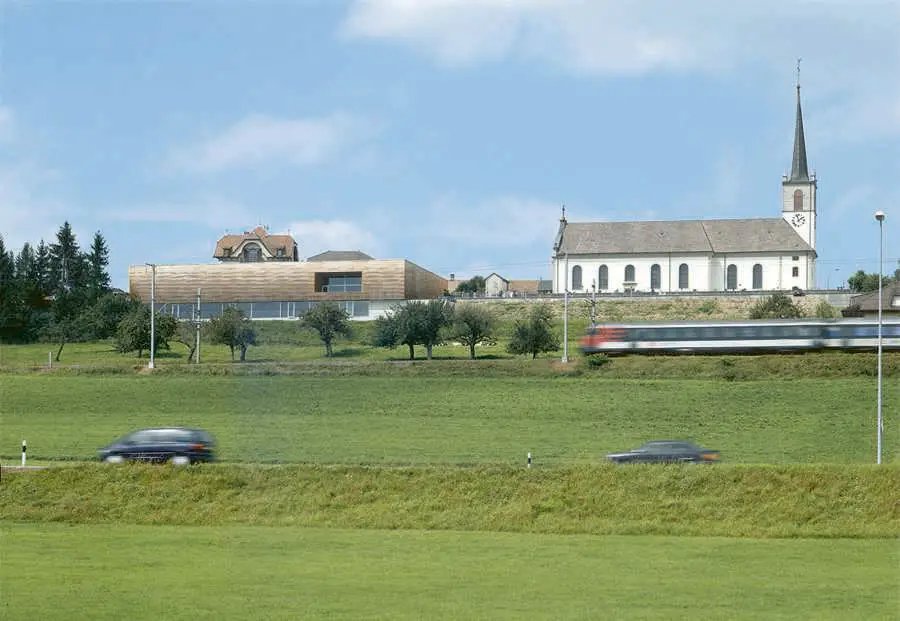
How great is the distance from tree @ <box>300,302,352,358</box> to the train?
60.3 feet

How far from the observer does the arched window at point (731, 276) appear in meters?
95.4

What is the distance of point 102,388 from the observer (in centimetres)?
4484

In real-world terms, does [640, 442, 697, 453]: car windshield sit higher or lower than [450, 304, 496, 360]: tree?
lower

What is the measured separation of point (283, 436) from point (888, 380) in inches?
982

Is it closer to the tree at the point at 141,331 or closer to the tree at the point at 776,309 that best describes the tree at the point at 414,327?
the tree at the point at 141,331

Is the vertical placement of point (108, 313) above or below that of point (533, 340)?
above

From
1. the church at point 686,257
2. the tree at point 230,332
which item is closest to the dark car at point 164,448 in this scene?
the tree at point 230,332

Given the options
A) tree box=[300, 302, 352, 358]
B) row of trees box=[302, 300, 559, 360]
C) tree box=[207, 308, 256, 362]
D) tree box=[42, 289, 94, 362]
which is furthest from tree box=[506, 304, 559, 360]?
tree box=[42, 289, 94, 362]

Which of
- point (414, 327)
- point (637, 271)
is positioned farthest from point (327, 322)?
point (637, 271)

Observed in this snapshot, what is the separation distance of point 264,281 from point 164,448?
186 feet

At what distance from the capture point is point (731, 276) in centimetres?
9556

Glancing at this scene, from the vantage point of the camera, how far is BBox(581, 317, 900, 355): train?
52.8m

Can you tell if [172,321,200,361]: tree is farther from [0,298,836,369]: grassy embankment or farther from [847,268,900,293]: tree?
[847,268,900,293]: tree

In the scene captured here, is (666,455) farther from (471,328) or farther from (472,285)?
(472,285)
